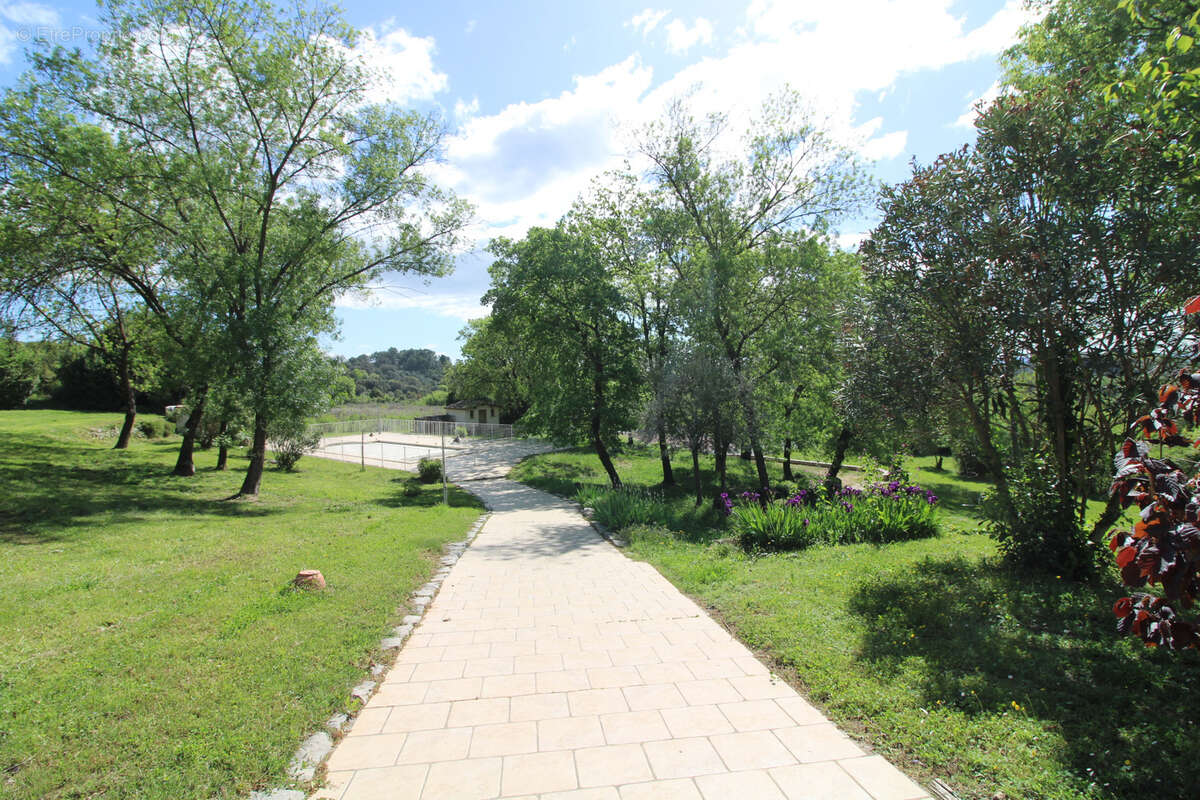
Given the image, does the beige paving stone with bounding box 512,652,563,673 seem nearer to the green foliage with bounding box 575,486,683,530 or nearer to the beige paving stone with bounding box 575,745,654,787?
the beige paving stone with bounding box 575,745,654,787

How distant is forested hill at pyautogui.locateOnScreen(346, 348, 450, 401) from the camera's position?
99344mm

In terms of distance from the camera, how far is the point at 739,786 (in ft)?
9.00

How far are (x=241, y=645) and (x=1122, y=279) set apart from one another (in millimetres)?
8261

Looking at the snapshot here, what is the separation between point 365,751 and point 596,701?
1.44 metres

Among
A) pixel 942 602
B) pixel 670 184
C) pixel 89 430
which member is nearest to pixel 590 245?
pixel 670 184

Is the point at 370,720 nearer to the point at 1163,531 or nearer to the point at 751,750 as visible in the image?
the point at 751,750

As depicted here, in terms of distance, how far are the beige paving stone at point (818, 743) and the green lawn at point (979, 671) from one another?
132 mm

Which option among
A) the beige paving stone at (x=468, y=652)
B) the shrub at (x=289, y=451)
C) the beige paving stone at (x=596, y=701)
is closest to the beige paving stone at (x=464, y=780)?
the beige paving stone at (x=596, y=701)

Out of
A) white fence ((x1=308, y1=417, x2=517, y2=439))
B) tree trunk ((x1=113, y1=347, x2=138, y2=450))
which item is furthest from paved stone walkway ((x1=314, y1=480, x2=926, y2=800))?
white fence ((x1=308, y1=417, x2=517, y2=439))

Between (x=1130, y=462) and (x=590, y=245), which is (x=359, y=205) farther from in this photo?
(x=1130, y=462)

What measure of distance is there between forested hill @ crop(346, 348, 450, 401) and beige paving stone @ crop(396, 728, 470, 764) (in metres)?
93.7

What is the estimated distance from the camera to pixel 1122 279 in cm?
491

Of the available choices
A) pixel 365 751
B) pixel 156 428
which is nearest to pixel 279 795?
pixel 365 751

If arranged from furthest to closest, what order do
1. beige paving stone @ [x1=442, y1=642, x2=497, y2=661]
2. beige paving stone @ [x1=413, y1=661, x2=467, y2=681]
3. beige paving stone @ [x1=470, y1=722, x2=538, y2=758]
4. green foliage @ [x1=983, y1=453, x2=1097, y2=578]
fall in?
green foliage @ [x1=983, y1=453, x2=1097, y2=578], beige paving stone @ [x1=442, y1=642, x2=497, y2=661], beige paving stone @ [x1=413, y1=661, x2=467, y2=681], beige paving stone @ [x1=470, y1=722, x2=538, y2=758]
